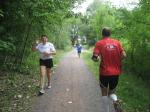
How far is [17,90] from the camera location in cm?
1311

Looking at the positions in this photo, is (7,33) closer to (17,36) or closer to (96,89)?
(17,36)

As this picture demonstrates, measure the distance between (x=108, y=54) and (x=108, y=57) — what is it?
0.07m

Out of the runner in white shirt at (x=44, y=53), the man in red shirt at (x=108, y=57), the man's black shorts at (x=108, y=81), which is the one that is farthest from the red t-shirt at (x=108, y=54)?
the runner in white shirt at (x=44, y=53)

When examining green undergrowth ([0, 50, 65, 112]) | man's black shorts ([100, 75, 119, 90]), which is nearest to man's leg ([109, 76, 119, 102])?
man's black shorts ([100, 75, 119, 90])

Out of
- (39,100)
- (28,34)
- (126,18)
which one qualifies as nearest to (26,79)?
(28,34)

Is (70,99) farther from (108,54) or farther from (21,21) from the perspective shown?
(21,21)

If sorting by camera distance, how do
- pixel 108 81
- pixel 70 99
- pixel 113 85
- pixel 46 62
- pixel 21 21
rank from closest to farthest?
pixel 108 81 < pixel 113 85 < pixel 70 99 < pixel 46 62 < pixel 21 21

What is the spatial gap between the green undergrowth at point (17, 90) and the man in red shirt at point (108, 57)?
9.34 feet

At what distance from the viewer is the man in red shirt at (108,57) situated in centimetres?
816

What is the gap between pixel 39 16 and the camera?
1653 cm

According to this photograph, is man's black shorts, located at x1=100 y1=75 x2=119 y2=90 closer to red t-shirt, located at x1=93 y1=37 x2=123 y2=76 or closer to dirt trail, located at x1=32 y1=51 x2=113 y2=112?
red t-shirt, located at x1=93 y1=37 x2=123 y2=76

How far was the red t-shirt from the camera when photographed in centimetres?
815

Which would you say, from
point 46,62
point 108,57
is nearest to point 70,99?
point 46,62

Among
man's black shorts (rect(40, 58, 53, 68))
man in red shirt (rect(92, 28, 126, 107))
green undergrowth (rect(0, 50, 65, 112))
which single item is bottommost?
green undergrowth (rect(0, 50, 65, 112))
